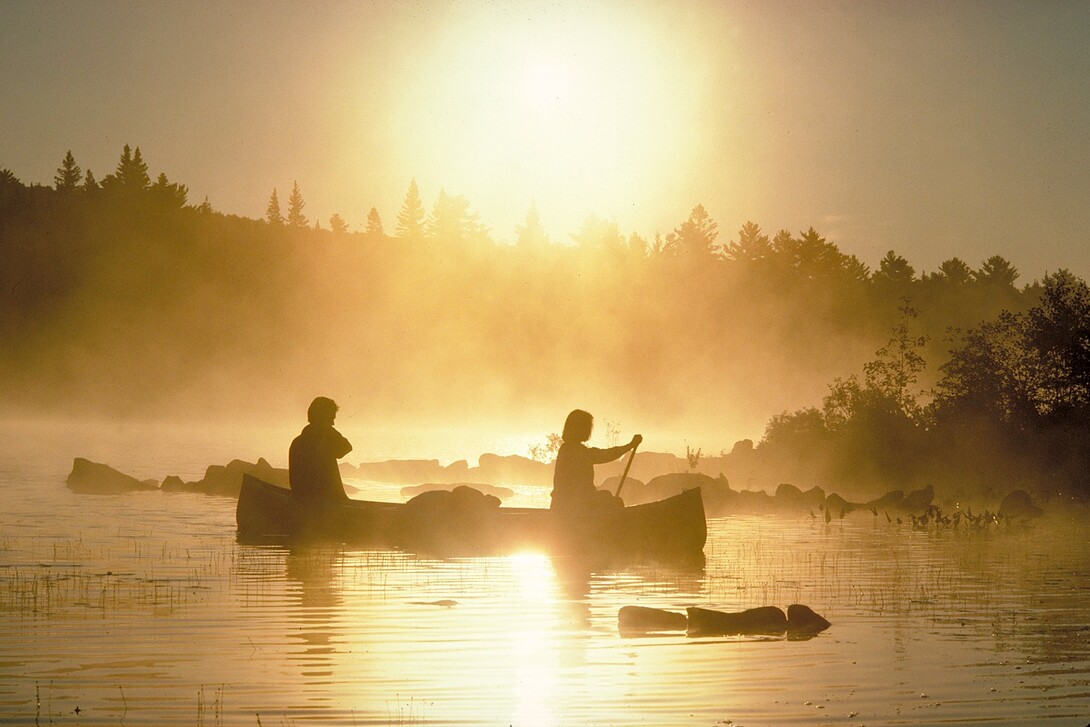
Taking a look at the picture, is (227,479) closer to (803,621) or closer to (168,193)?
(803,621)

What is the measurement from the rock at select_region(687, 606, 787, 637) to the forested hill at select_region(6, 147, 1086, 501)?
72172 millimetres

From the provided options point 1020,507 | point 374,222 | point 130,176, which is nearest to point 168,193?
point 130,176

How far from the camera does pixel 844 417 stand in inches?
1757

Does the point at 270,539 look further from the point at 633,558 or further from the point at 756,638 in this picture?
the point at 756,638

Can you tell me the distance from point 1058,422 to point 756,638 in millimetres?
26534

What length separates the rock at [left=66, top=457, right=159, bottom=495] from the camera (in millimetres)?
36594

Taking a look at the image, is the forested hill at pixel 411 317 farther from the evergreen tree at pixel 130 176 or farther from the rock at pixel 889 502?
the rock at pixel 889 502

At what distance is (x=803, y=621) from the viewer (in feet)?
47.6

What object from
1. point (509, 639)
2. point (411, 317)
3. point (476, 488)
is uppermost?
point (411, 317)

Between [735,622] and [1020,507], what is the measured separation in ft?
69.2

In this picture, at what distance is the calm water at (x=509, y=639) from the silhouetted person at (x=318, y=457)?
60.3 inches

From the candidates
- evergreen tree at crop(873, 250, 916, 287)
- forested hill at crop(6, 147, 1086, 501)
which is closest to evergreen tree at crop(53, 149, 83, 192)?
forested hill at crop(6, 147, 1086, 501)

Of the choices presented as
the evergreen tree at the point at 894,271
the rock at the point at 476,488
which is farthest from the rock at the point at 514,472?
the evergreen tree at the point at 894,271

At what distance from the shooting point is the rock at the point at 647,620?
47.0 feet
